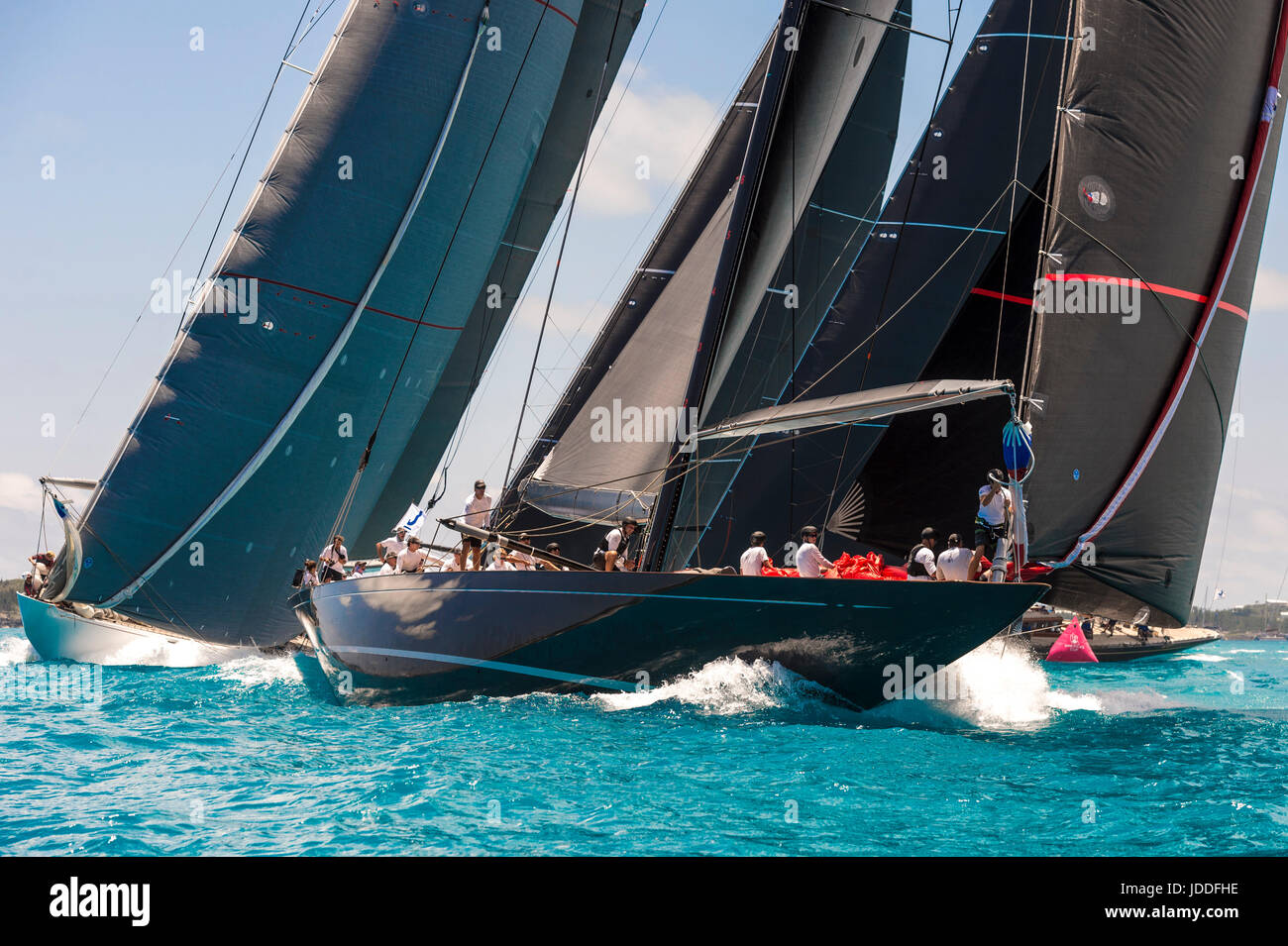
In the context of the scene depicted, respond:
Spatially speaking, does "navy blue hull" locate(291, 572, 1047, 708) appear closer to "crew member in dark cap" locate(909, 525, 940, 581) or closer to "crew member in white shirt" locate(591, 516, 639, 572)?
"crew member in white shirt" locate(591, 516, 639, 572)

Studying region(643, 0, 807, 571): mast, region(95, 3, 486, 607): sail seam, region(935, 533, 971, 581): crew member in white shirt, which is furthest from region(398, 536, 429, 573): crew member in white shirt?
region(95, 3, 486, 607): sail seam

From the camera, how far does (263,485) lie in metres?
18.2

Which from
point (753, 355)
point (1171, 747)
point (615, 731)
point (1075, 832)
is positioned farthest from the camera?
point (753, 355)

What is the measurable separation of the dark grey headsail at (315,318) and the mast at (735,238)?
28.5 ft

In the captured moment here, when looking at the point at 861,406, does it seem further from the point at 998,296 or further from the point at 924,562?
the point at 998,296

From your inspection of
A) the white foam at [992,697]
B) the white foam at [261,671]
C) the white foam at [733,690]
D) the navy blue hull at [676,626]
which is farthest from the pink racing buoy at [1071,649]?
the white foam at [733,690]

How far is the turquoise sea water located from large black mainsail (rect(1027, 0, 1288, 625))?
6.91 feet

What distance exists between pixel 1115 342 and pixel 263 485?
13182 mm

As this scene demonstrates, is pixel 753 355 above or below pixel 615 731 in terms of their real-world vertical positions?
above

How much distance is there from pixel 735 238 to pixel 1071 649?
2243 centimetres

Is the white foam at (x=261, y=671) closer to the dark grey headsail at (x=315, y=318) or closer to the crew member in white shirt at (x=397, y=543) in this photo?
the dark grey headsail at (x=315, y=318)

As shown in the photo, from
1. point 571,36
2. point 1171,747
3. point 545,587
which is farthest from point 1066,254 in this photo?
point 571,36

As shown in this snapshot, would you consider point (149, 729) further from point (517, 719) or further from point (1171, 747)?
point (1171, 747)

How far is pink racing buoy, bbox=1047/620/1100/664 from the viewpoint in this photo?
2920cm
